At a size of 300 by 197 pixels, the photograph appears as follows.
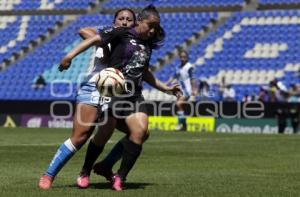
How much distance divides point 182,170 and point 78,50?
3.89 m

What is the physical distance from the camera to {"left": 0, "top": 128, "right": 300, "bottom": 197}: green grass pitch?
8.98 meters

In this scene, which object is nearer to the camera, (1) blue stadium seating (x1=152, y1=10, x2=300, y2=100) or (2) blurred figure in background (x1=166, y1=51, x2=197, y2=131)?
(2) blurred figure in background (x1=166, y1=51, x2=197, y2=131)

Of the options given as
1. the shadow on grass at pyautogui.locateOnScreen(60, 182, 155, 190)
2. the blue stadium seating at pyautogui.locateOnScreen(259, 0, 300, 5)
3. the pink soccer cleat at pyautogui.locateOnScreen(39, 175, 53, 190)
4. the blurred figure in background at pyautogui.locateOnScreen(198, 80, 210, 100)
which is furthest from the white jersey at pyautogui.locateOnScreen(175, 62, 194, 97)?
the pink soccer cleat at pyautogui.locateOnScreen(39, 175, 53, 190)

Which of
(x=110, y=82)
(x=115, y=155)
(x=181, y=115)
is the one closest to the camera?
(x=110, y=82)

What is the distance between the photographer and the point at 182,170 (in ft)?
39.2

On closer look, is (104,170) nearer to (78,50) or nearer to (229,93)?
(78,50)

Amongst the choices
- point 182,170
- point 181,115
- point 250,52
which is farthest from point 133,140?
point 250,52

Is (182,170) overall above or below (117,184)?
below

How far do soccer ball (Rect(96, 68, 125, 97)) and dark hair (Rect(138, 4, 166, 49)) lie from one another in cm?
62

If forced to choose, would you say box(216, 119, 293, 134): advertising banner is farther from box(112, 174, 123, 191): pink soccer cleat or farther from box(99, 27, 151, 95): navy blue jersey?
box(112, 174, 123, 191): pink soccer cleat

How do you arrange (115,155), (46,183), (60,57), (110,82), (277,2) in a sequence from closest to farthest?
(110,82)
(46,183)
(115,155)
(277,2)
(60,57)

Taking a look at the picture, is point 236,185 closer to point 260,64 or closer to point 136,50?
point 136,50

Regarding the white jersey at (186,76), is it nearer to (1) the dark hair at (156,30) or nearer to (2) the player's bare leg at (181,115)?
(2) the player's bare leg at (181,115)

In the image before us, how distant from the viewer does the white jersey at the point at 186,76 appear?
85.6 feet
